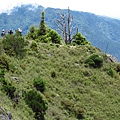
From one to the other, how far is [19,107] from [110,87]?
1741 cm

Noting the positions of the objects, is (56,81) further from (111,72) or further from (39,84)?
(111,72)

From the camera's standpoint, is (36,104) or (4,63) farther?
(4,63)

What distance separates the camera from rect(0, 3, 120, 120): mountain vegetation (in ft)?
91.0

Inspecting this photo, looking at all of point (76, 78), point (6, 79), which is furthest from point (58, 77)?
point (6, 79)

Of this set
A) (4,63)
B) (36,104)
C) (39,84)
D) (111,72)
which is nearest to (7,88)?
(36,104)

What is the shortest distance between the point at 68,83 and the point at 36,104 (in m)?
11.8

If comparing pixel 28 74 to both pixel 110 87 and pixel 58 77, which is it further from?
pixel 110 87

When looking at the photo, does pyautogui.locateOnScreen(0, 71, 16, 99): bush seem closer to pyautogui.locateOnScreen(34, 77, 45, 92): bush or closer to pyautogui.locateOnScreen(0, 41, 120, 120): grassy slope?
pyautogui.locateOnScreen(0, 41, 120, 120): grassy slope

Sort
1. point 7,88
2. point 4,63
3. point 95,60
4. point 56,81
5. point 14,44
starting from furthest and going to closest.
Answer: point 95,60
point 14,44
point 56,81
point 4,63
point 7,88

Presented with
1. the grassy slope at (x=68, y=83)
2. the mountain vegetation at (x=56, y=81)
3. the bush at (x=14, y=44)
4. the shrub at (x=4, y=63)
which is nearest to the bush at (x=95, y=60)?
the mountain vegetation at (x=56, y=81)

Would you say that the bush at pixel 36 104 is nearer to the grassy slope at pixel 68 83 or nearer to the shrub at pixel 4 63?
the grassy slope at pixel 68 83

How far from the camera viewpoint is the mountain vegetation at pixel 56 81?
2773 cm

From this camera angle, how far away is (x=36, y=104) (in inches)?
1084

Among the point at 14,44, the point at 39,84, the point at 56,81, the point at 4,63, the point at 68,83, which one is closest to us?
the point at 4,63
